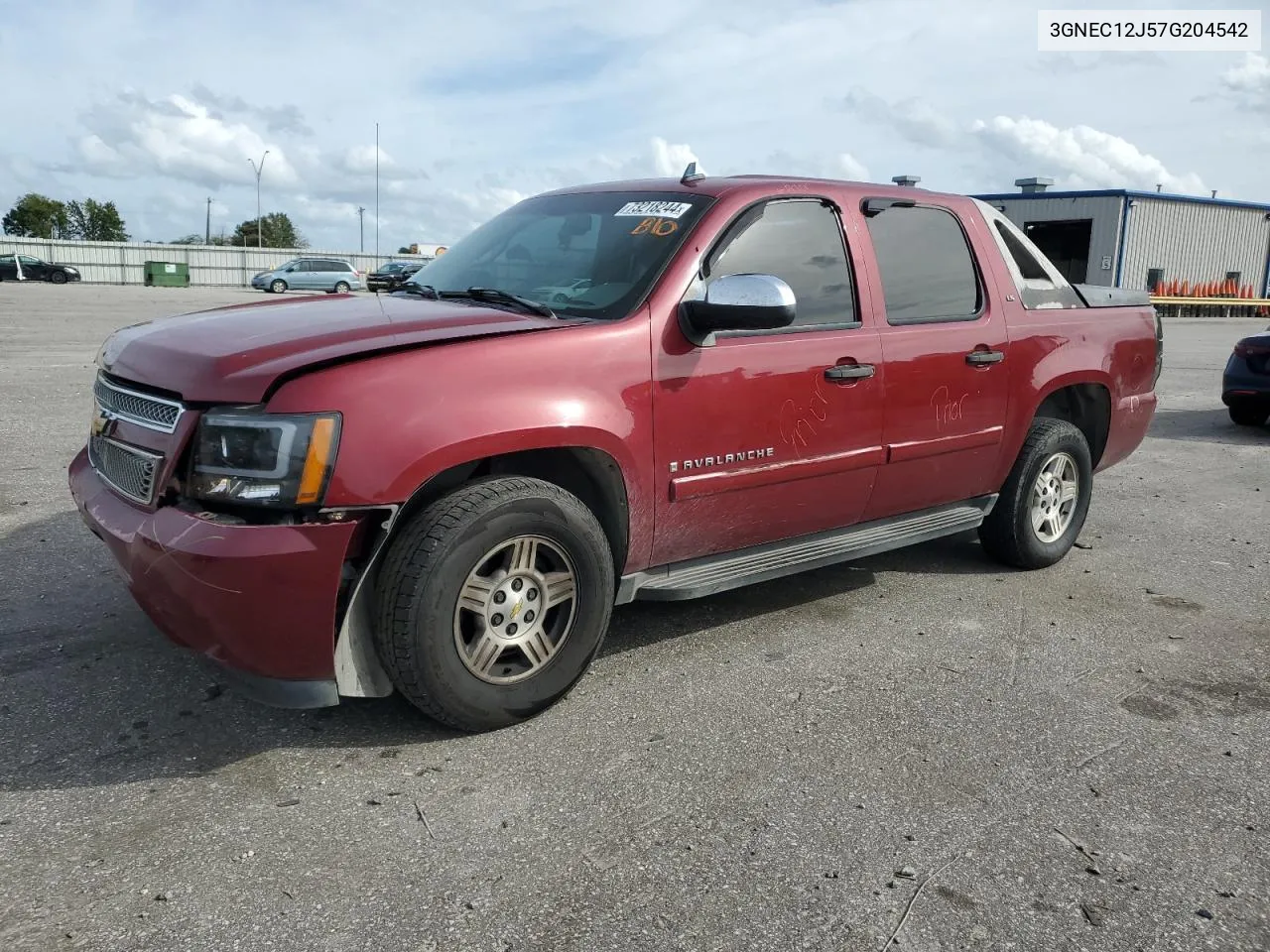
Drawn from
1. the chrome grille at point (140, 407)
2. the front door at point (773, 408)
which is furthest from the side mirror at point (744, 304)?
the chrome grille at point (140, 407)

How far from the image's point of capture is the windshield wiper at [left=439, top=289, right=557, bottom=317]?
11.8ft

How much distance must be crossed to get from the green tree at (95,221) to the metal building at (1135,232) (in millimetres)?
87887

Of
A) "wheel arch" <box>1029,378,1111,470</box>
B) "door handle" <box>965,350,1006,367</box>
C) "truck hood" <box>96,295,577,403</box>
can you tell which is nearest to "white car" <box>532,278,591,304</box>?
"truck hood" <box>96,295,577,403</box>

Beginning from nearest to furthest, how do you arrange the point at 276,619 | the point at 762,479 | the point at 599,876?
1. the point at 599,876
2. the point at 276,619
3. the point at 762,479

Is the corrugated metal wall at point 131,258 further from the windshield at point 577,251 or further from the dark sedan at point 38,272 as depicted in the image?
the windshield at point 577,251

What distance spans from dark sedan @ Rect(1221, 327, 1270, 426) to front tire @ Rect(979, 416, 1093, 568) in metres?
5.65

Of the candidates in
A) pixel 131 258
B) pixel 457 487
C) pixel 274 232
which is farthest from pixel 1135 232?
pixel 274 232

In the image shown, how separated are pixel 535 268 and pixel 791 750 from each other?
6.65 feet

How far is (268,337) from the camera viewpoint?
3.16 m

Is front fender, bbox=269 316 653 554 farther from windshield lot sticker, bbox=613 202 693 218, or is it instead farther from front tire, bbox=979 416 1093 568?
front tire, bbox=979 416 1093 568

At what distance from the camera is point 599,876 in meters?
2.54

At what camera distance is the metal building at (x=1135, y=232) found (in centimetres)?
3575

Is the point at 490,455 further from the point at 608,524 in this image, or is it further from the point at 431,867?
the point at 431,867

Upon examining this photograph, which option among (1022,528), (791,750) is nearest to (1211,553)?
(1022,528)
